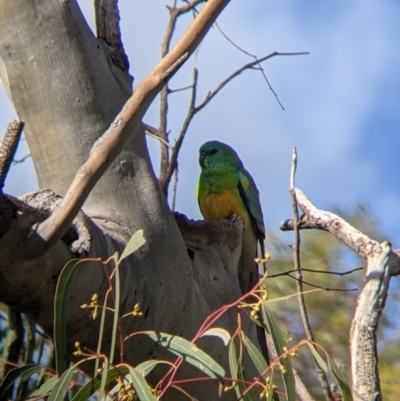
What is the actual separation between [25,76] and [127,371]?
70 cm

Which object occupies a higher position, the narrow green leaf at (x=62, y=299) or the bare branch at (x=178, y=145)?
the bare branch at (x=178, y=145)

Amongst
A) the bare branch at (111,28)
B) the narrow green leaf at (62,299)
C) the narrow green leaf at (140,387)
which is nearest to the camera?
the narrow green leaf at (140,387)

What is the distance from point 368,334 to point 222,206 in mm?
1712

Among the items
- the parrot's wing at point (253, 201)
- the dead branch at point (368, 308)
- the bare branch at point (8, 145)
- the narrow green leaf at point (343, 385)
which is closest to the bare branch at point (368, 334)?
the dead branch at point (368, 308)

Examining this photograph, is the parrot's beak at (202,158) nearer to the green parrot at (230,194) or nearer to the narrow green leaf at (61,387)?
the green parrot at (230,194)

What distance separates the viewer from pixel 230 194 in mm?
3195

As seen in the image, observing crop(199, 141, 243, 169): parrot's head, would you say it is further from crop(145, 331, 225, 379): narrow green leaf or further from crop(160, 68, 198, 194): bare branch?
crop(145, 331, 225, 379): narrow green leaf

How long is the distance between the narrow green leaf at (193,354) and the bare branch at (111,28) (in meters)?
0.75

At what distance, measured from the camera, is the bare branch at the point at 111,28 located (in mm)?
1736

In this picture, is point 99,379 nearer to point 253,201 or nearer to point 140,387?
point 140,387

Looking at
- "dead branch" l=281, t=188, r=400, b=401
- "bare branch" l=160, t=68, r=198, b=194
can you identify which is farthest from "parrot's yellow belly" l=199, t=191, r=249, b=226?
"dead branch" l=281, t=188, r=400, b=401

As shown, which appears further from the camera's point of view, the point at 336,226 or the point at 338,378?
the point at 336,226

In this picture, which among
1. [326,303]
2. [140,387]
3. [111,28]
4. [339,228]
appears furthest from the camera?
[326,303]

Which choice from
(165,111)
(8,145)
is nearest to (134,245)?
(8,145)
